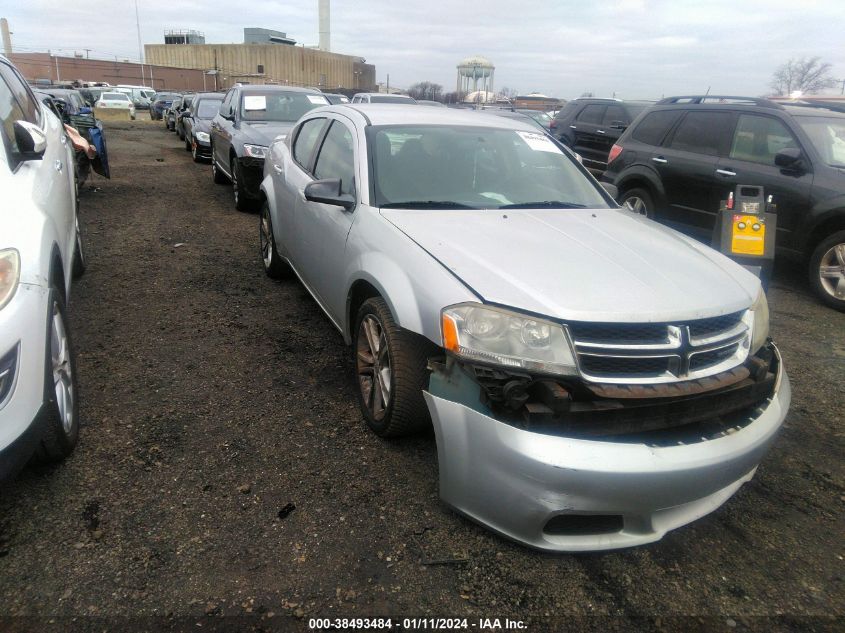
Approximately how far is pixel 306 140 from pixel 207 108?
470 inches

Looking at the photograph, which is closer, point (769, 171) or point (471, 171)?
point (471, 171)

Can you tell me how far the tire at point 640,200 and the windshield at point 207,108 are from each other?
10800 mm

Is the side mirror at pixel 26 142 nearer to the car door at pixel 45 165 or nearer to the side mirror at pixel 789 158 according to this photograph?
the car door at pixel 45 165

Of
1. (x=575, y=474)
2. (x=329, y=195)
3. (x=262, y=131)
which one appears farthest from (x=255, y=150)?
(x=575, y=474)

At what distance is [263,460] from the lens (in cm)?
299

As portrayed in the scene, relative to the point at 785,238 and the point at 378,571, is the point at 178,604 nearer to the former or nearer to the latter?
the point at 378,571

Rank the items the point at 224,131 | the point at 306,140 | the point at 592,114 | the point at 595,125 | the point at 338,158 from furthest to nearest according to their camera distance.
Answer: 1. the point at 592,114
2. the point at 595,125
3. the point at 224,131
4. the point at 306,140
5. the point at 338,158

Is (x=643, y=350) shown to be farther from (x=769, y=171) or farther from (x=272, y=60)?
(x=272, y=60)

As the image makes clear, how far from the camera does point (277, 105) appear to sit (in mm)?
9516

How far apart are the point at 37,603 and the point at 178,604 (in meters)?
0.46

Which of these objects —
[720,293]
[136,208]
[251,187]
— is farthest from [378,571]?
[136,208]

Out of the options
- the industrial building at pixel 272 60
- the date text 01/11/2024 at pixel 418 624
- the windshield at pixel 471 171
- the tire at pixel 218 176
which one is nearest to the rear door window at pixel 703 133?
the windshield at pixel 471 171

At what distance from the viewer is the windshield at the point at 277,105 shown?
360 inches

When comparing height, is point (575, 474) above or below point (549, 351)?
below
